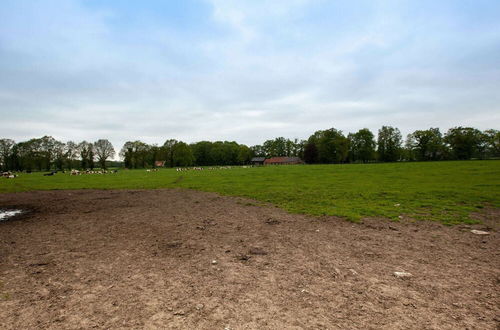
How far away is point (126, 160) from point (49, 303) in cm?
14987

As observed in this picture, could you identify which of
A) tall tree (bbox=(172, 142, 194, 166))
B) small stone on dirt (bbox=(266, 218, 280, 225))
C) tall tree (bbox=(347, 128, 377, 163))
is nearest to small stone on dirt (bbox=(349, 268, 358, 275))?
small stone on dirt (bbox=(266, 218, 280, 225))

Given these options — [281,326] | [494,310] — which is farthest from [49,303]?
[494,310]

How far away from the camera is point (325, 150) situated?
139 metres

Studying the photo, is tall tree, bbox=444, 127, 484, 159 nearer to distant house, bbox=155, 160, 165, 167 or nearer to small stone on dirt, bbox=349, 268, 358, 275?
small stone on dirt, bbox=349, 268, 358, 275

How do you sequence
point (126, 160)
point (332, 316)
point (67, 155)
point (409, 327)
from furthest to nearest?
point (126, 160)
point (67, 155)
point (332, 316)
point (409, 327)

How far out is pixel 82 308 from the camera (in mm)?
4379

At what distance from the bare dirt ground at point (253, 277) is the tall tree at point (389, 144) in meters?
146

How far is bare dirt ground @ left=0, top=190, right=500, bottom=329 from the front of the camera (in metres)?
4.04

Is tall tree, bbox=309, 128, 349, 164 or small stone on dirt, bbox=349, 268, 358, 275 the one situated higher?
tall tree, bbox=309, 128, 349, 164

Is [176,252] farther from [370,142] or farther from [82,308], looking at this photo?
[370,142]

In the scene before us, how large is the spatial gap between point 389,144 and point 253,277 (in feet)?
516

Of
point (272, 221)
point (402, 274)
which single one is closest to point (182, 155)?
point (272, 221)

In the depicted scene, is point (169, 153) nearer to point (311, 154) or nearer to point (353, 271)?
point (311, 154)

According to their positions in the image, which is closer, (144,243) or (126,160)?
(144,243)
